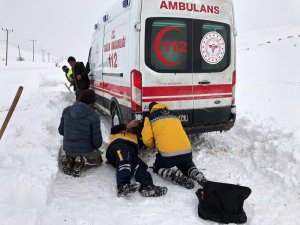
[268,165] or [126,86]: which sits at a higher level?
[126,86]

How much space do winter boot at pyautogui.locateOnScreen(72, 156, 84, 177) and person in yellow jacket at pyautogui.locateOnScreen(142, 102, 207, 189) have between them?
3.65 ft

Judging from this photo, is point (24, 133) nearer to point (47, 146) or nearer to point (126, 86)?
point (47, 146)

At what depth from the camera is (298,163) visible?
4703 mm

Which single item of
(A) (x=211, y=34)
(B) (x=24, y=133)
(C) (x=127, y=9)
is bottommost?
(B) (x=24, y=133)

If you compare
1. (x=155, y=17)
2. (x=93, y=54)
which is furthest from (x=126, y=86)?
(x=93, y=54)

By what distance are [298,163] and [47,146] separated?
3864 mm

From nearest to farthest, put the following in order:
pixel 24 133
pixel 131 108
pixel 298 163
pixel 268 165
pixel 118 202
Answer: pixel 118 202
pixel 298 163
pixel 268 165
pixel 131 108
pixel 24 133

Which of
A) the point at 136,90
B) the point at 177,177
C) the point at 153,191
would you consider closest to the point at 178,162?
the point at 177,177

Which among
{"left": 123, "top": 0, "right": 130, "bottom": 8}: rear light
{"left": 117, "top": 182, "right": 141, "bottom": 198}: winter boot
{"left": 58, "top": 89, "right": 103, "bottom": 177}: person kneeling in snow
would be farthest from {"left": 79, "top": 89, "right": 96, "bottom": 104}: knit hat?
{"left": 123, "top": 0, "right": 130, "bottom": 8}: rear light

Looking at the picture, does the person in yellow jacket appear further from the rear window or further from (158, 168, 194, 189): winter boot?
the rear window

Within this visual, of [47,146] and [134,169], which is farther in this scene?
[47,146]

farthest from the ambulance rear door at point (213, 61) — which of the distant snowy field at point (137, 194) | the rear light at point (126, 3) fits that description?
the rear light at point (126, 3)

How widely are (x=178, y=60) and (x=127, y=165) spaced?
1.98 metres

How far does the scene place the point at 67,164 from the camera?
5160mm
